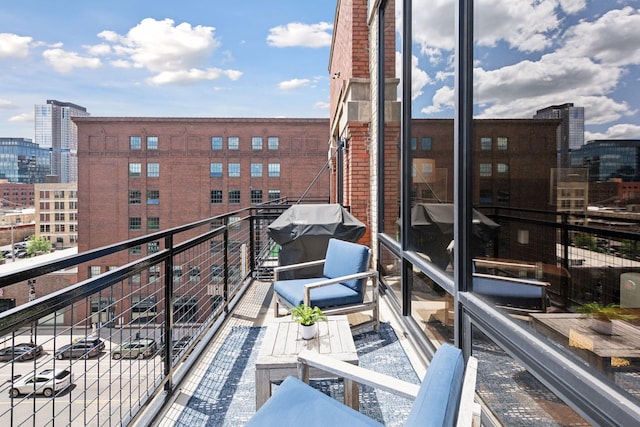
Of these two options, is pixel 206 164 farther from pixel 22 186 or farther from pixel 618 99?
pixel 22 186

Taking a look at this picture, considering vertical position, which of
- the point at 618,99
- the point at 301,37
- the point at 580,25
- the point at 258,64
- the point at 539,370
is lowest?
the point at 539,370

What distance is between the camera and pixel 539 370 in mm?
1375

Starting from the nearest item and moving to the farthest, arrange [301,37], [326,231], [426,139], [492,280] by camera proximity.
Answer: [492,280] → [426,139] → [326,231] → [301,37]

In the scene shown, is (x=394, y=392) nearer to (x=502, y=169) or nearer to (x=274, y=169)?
(x=502, y=169)

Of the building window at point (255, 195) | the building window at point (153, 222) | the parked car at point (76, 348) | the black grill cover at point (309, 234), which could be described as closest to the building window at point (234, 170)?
the building window at point (255, 195)

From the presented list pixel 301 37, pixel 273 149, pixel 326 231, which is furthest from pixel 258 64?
pixel 326 231

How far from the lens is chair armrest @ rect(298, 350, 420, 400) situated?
148 cm

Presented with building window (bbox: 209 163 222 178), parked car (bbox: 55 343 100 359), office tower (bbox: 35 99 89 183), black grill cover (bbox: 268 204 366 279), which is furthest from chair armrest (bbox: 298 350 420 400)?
office tower (bbox: 35 99 89 183)

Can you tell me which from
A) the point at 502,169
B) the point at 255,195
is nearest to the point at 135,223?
the point at 255,195

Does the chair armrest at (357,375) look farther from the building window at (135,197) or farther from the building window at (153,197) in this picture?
the building window at (135,197)

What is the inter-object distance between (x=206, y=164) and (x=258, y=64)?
16.8 meters

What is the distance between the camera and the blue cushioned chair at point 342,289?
3215 mm

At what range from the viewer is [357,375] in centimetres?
161

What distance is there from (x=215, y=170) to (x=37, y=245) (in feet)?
73.1
